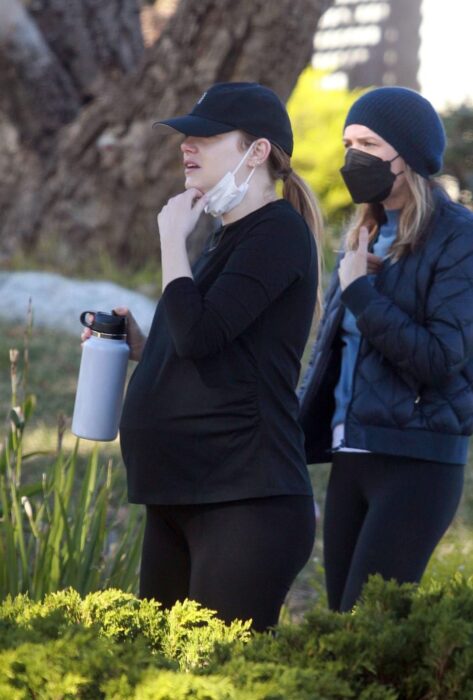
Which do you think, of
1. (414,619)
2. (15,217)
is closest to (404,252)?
(414,619)

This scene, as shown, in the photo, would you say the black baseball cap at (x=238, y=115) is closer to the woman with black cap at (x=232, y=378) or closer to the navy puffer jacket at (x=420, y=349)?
the woman with black cap at (x=232, y=378)

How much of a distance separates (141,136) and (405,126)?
661cm

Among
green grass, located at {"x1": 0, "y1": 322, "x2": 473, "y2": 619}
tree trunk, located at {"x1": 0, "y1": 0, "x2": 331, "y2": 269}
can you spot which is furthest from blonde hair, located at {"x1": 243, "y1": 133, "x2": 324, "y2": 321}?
tree trunk, located at {"x1": 0, "y1": 0, "x2": 331, "y2": 269}

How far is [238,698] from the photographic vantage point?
1.75 metres

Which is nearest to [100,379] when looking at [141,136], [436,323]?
[436,323]

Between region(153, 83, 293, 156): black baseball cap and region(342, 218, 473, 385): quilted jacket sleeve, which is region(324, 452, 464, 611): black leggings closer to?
region(342, 218, 473, 385): quilted jacket sleeve

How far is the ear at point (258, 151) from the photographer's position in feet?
9.16

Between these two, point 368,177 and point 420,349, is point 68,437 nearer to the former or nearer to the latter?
point 368,177

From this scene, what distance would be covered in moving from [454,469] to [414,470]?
0.39ft

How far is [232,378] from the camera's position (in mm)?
2676

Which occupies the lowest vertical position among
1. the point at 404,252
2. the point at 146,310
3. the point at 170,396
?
the point at 146,310

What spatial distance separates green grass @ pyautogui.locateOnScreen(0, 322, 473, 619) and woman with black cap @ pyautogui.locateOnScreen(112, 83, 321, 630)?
177 cm

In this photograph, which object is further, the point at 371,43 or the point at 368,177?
the point at 371,43

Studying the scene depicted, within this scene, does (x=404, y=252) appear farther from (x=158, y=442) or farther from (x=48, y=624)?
(x=48, y=624)
